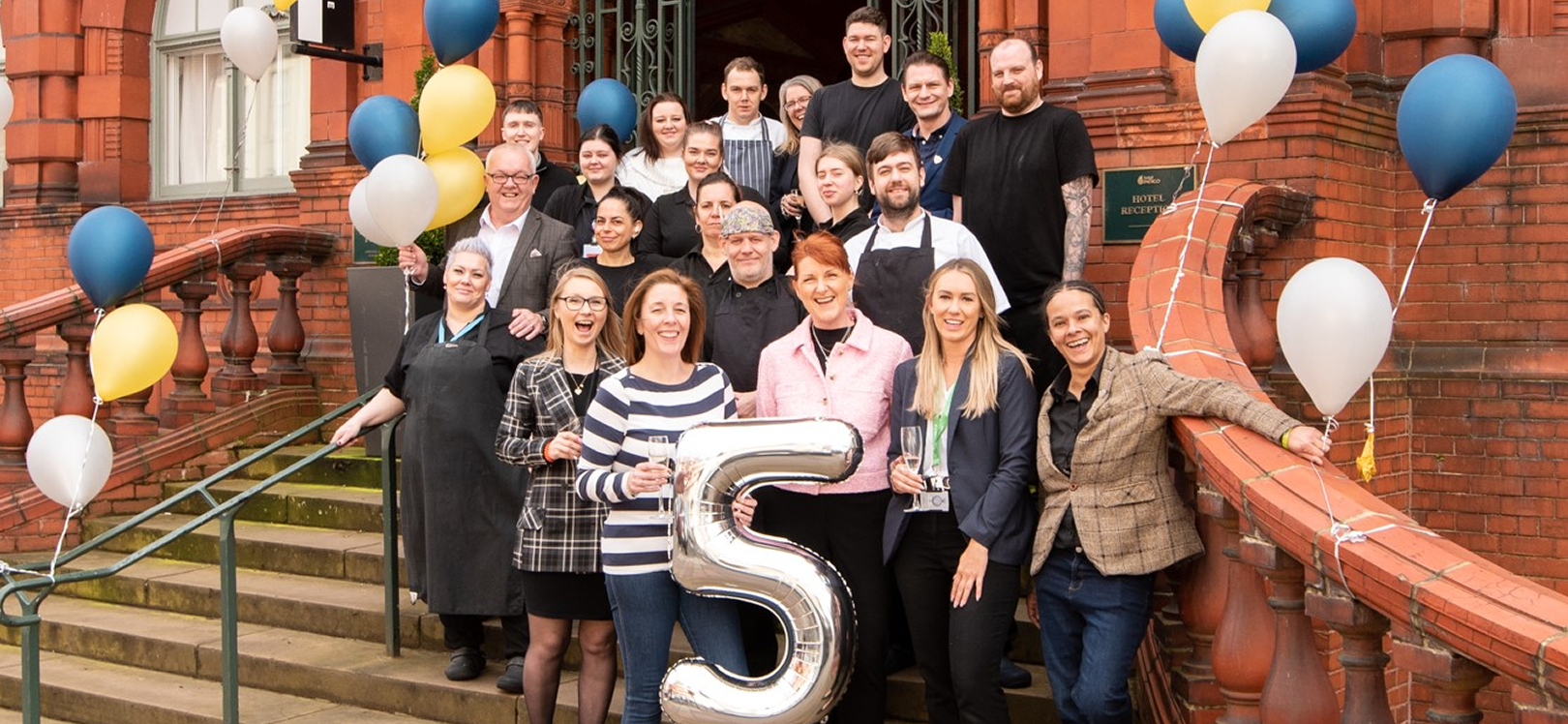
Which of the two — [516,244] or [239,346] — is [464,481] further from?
[239,346]

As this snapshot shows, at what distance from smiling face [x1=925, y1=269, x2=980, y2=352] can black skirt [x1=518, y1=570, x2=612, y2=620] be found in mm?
1439

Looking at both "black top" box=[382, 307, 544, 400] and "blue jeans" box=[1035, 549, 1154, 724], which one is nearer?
"blue jeans" box=[1035, 549, 1154, 724]

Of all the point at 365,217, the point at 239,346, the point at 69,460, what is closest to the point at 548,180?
the point at 365,217

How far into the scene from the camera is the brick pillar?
12.4m

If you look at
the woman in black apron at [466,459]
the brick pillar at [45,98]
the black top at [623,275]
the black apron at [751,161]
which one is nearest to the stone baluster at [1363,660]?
the black top at [623,275]

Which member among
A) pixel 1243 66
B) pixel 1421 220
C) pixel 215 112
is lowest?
pixel 1421 220

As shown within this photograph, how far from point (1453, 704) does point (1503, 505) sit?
4485 mm

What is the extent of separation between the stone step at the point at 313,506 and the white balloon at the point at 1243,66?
4.70 meters

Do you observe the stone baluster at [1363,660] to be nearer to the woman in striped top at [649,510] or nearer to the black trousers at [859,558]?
the black trousers at [859,558]

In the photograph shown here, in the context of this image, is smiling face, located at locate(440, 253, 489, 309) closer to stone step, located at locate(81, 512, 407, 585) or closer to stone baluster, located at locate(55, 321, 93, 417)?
stone step, located at locate(81, 512, 407, 585)

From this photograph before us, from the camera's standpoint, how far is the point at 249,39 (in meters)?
8.70

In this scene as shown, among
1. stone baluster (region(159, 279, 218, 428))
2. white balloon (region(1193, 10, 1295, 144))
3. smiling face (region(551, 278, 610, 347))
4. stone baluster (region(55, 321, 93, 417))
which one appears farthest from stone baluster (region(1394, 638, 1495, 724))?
stone baluster (region(159, 279, 218, 428))

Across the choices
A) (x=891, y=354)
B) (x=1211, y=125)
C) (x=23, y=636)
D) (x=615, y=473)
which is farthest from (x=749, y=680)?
(x=23, y=636)

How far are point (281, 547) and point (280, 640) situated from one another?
88cm
